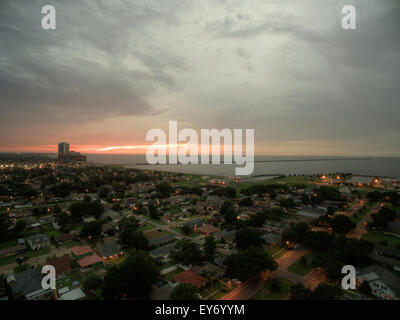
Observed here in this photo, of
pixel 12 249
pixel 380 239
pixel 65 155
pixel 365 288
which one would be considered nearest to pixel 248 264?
pixel 365 288

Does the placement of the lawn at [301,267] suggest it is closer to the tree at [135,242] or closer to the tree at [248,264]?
the tree at [248,264]

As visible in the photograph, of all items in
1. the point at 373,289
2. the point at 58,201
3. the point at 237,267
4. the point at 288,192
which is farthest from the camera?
the point at 288,192

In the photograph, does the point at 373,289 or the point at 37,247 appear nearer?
the point at 373,289

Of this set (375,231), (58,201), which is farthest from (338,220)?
(58,201)

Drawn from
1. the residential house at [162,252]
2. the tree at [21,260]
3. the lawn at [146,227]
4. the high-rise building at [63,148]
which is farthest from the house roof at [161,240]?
the high-rise building at [63,148]
